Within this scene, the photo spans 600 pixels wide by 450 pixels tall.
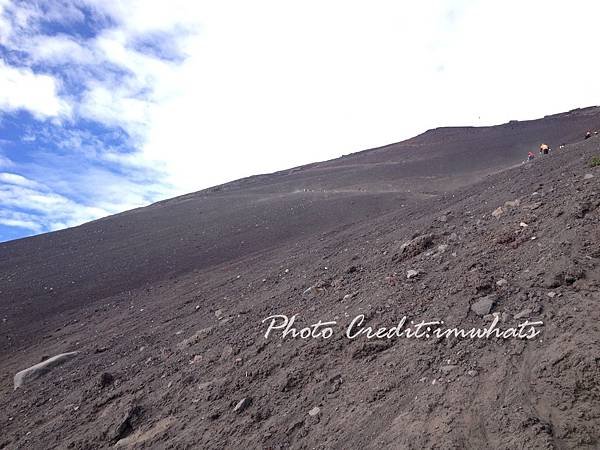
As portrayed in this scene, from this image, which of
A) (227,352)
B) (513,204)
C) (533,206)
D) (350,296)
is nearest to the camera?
(227,352)

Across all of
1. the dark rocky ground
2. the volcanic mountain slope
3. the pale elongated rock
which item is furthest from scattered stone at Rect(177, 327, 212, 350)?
the volcanic mountain slope

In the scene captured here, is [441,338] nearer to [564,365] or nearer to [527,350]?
[527,350]

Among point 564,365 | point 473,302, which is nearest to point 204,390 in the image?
point 473,302

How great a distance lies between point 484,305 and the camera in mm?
4246

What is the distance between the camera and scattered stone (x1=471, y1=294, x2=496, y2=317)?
4.17 m

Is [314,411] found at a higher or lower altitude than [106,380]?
lower

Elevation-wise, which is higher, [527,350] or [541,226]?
[541,226]

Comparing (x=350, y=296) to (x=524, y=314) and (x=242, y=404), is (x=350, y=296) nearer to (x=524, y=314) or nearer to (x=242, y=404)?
(x=242, y=404)

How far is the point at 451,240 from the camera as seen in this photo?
6609mm

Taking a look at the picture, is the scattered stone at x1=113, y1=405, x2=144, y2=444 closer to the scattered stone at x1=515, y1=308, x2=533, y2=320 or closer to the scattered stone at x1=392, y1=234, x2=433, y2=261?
the scattered stone at x1=515, y1=308, x2=533, y2=320

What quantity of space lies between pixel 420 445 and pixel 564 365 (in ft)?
4.07

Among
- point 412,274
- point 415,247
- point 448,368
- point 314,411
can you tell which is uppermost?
point 415,247

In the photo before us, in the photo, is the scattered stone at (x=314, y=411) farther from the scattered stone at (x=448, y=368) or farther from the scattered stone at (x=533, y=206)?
the scattered stone at (x=533, y=206)

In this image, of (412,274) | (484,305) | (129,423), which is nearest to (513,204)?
(412,274)
